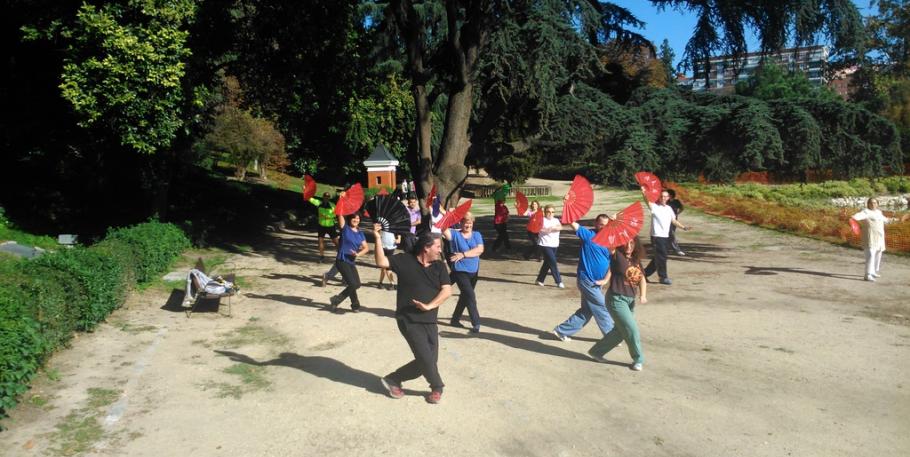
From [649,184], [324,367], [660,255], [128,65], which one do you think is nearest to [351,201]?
[324,367]

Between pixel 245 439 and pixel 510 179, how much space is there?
41.2m

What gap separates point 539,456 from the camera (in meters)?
6.20

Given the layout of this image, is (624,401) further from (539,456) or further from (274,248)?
(274,248)

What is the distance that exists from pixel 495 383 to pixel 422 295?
1.59 metres

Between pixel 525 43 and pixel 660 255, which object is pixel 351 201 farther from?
pixel 525 43

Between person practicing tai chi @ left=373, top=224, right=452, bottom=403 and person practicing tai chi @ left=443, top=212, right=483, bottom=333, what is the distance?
9.14ft

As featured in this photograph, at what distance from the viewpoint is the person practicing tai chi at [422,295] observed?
716 centimetres

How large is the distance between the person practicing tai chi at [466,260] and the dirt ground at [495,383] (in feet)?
1.44

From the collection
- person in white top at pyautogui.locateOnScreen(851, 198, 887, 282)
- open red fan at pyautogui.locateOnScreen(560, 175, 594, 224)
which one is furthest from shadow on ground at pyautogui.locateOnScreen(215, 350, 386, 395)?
person in white top at pyautogui.locateOnScreen(851, 198, 887, 282)

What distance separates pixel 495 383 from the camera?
8070 mm

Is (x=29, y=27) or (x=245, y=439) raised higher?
(x=29, y=27)

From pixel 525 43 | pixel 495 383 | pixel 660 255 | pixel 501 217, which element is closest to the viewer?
pixel 495 383

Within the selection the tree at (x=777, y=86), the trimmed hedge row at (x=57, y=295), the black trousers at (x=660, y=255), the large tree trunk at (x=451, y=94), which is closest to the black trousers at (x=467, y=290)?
the trimmed hedge row at (x=57, y=295)

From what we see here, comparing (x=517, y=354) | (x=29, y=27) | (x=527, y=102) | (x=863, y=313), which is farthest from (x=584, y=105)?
(x=29, y=27)
